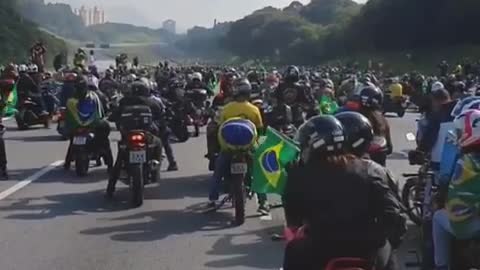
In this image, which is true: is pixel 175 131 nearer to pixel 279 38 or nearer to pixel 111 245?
pixel 111 245

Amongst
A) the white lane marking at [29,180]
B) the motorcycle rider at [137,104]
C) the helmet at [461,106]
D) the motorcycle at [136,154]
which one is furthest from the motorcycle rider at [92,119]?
the helmet at [461,106]

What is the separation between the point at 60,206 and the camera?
39.7ft

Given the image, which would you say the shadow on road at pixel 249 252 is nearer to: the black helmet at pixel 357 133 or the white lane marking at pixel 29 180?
the black helmet at pixel 357 133

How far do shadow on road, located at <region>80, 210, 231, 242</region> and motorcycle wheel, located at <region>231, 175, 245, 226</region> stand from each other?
0.20 meters

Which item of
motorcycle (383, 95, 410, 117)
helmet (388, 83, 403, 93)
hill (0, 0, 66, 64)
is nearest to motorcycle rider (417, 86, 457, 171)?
motorcycle (383, 95, 410, 117)

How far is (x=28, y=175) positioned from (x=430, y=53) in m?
65.3

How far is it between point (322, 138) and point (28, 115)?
19070 millimetres

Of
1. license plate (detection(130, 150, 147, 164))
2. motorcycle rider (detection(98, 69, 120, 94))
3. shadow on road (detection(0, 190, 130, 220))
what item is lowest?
shadow on road (detection(0, 190, 130, 220))

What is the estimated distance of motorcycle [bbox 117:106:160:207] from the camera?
11.7 meters

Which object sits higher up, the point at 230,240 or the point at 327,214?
the point at 327,214

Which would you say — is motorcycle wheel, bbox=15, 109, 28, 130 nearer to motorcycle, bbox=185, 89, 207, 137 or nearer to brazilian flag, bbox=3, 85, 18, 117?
brazilian flag, bbox=3, 85, 18, 117

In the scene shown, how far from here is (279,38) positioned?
148 metres

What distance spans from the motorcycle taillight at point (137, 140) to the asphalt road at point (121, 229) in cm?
78

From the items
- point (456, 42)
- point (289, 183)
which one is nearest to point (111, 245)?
point (289, 183)
